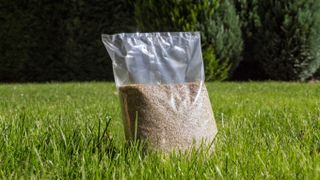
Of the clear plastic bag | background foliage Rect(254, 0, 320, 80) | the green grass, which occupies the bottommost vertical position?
background foliage Rect(254, 0, 320, 80)

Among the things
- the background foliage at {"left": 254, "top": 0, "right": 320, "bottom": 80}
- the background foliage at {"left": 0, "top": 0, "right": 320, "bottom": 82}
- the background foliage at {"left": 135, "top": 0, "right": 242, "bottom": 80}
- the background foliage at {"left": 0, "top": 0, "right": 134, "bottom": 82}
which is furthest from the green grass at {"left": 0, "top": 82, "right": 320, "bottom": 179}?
the background foliage at {"left": 0, "top": 0, "right": 134, "bottom": 82}

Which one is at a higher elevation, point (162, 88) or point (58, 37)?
point (162, 88)

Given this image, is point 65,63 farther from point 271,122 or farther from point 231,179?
point 231,179

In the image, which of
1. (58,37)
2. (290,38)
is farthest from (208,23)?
→ (58,37)

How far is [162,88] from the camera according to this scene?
2459 mm

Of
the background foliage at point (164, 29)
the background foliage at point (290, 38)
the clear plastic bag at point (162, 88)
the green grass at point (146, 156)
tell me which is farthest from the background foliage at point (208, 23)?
the clear plastic bag at point (162, 88)

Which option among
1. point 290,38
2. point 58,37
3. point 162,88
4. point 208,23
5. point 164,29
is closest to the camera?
point 162,88

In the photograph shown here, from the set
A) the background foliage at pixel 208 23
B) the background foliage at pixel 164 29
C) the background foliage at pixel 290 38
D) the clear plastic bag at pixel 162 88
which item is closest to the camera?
the clear plastic bag at pixel 162 88

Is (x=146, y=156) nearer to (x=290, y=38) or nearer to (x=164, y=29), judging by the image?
(x=164, y=29)

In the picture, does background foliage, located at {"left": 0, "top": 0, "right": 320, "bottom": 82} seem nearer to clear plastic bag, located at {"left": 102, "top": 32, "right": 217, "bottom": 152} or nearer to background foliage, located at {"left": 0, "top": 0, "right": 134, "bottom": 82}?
background foliage, located at {"left": 0, "top": 0, "right": 134, "bottom": 82}

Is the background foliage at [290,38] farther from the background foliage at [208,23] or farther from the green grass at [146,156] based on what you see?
the green grass at [146,156]

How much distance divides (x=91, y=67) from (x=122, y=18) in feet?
3.80

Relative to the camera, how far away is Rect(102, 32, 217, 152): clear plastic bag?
2.41 metres

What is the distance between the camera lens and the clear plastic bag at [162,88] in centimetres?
241
